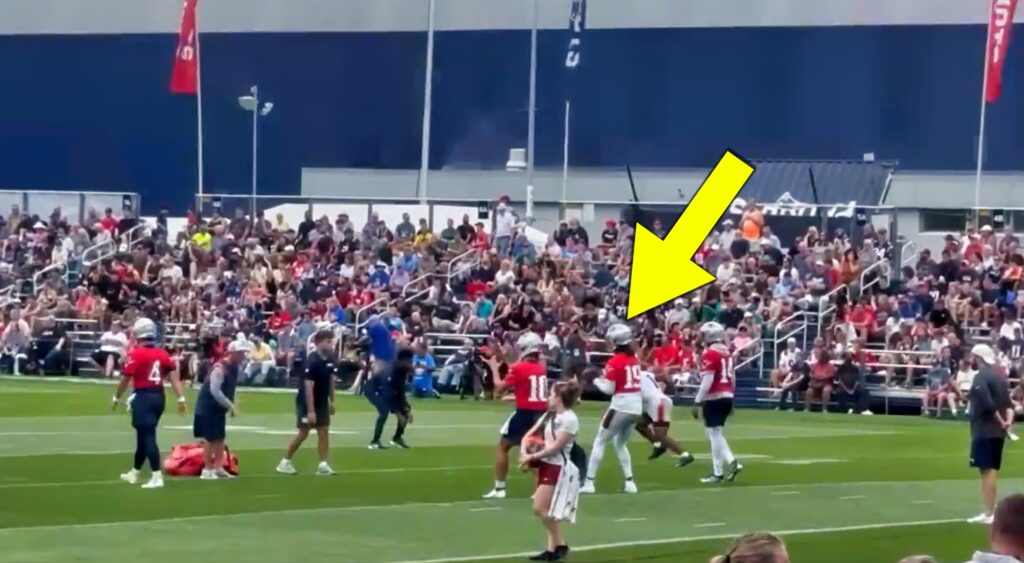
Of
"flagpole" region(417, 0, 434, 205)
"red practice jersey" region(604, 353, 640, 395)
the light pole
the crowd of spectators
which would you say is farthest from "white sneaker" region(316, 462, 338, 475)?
the light pole

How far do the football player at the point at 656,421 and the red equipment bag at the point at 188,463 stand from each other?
4520 mm

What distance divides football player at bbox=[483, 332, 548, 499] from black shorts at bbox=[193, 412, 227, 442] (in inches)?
118

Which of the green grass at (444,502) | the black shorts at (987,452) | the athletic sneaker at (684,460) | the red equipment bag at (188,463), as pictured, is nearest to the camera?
the green grass at (444,502)

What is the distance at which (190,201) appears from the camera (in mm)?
62594

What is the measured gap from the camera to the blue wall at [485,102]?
2157 inches

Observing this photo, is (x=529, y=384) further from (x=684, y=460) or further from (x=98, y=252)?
(x=98, y=252)

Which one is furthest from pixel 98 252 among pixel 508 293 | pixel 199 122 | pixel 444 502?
pixel 444 502

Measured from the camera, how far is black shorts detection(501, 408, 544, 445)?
22.0m

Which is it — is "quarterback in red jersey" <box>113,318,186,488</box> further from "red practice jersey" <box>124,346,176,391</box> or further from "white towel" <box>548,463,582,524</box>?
"white towel" <box>548,463,582,524</box>

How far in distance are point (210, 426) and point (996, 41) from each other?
29.0 meters

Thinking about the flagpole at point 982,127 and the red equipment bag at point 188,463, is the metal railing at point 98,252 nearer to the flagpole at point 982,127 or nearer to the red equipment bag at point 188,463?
the flagpole at point 982,127

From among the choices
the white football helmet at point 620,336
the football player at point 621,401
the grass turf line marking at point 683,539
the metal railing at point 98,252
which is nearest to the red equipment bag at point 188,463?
the football player at point 621,401

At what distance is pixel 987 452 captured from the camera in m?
20.6

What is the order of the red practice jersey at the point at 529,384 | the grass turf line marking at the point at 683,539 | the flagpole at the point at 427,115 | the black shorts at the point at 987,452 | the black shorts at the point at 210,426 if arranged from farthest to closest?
1. the flagpole at the point at 427,115
2. the black shorts at the point at 210,426
3. the red practice jersey at the point at 529,384
4. the black shorts at the point at 987,452
5. the grass turf line marking at the point at 683,539
